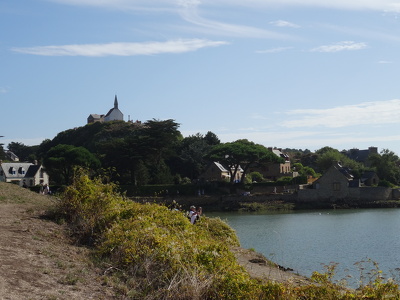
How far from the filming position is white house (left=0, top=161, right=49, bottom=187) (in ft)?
255

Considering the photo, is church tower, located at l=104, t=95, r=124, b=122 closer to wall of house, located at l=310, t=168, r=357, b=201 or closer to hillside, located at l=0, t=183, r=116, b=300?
wall of house, located at l=310, t=168, r=357, b=201

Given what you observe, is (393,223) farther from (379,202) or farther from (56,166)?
(56,166)

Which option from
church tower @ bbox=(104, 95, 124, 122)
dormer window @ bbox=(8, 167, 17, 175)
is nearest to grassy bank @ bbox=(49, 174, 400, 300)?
dormer window @ bbox=(8, 167, 17, 175)

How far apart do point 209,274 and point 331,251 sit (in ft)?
50.3

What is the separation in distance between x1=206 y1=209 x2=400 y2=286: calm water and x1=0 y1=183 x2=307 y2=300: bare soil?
209 inches

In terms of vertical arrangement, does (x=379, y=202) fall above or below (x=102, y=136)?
below

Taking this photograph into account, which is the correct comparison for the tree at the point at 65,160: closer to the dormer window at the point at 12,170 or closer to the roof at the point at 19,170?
the roof at the point at 19,170

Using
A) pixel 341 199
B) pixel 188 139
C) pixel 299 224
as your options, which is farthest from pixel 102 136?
pixel 299 224

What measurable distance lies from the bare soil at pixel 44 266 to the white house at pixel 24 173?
65759 millimetres

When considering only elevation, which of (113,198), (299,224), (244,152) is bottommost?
(299,224)

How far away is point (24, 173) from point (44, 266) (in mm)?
72894

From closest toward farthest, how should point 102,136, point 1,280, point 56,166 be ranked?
point 1,280 → point 56,166 → point 102,136

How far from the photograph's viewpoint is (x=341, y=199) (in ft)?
197

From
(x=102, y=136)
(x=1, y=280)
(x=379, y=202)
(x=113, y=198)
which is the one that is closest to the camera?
(x=1, y=280)
